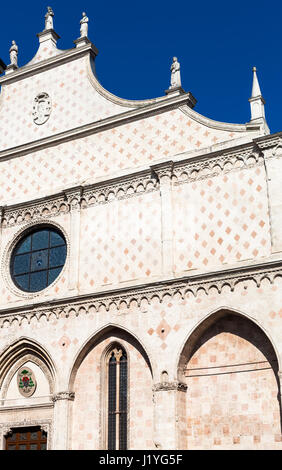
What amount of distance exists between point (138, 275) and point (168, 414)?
388 centimetres

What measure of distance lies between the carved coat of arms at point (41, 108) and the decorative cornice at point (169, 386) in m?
9.95

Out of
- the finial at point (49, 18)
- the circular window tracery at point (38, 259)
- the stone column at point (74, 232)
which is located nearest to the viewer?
the stone column at point (74, 232)

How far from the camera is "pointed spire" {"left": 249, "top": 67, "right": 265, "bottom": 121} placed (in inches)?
718

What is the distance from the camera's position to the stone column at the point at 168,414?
16141 mm

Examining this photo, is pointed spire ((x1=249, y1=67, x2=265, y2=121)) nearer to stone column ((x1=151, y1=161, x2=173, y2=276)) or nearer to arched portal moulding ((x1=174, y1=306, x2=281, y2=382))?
stone column ((x1=151, y1=161, x2=173, y2=276))

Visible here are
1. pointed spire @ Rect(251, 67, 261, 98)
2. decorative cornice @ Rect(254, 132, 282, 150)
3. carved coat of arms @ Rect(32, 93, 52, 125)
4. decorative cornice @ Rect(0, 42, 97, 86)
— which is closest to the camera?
decorative cornice @ Rect(254, 132, 282, 150)

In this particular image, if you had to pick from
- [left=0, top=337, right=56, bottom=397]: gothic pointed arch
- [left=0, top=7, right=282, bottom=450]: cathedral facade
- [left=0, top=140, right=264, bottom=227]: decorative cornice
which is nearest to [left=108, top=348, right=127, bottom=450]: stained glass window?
[left=0, top=7, right=282, bottom=450]: cathedral facade

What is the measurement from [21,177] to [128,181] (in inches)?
169

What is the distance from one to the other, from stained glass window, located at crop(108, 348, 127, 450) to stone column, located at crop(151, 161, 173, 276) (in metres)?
2.75

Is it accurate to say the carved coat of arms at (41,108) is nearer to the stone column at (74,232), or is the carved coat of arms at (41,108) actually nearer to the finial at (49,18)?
the finial at (49,18)

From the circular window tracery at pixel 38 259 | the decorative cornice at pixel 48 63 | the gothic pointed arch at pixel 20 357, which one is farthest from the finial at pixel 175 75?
the gothic pointed arch at pixel 20 357

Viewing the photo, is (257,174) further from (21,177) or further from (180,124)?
(21,177)

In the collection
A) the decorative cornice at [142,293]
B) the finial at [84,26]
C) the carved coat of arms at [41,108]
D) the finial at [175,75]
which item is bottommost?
the decorative cornice at [142,293]
